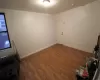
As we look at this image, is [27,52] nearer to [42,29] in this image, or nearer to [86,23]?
[42,29]


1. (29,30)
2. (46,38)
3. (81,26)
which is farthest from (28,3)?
(81,26)

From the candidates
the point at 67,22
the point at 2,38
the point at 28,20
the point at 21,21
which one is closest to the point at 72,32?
the point at 67,22

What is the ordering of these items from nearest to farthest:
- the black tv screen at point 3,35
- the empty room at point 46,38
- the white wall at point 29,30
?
the empty room at point 46,38 → the black tv screen at point 3,35 → the white wall at point 29,30

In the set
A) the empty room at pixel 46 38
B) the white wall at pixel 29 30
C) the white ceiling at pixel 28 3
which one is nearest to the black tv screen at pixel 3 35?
the empty room at pixel 46 38

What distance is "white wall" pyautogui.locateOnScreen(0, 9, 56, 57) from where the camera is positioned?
2.80 m

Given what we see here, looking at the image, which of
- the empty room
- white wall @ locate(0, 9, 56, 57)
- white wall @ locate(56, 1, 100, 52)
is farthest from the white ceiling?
white wall @ locate(56, 1, 100, 52)

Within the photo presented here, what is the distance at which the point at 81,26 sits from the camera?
3.32 metres

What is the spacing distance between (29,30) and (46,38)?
1237 millimetres

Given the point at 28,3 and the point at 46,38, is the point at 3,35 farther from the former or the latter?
the point at 46,38

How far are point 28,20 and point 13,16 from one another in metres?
0.64

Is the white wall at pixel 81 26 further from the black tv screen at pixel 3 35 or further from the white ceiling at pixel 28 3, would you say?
the black tv screen at pixel 3 35

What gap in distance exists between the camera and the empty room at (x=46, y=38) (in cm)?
204

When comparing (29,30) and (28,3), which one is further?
(29,30)

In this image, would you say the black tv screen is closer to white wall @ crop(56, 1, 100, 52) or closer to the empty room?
the empty room
